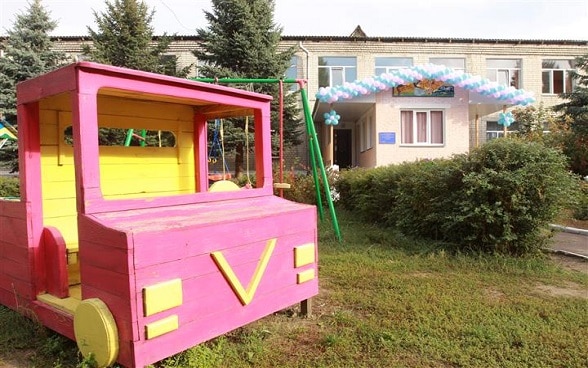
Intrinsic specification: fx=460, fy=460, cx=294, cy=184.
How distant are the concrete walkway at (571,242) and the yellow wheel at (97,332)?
5591 mm

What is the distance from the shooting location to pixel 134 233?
2.39 metres

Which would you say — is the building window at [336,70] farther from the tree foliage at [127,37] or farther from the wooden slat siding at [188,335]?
the wooden slat siding at [188,335]

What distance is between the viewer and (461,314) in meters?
3.76

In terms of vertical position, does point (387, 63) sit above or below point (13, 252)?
above

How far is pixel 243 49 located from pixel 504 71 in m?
14.6

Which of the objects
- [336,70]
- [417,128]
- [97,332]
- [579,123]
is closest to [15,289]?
[97,332]

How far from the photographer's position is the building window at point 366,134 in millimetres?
17828

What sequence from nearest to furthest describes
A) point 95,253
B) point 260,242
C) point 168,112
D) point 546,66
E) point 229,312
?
1. point 95,253
2. point 229,312
3. point 260,242
4. point 168,112
5. point 546,66

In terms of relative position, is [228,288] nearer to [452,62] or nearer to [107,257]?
[107,257]

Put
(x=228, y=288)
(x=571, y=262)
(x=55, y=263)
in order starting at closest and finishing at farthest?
(x=228, y=288) → (x=55, y=263) → (x=571, y=262)

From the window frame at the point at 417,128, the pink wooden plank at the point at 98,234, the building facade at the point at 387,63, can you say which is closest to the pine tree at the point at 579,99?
the building facade at the point at 387,63

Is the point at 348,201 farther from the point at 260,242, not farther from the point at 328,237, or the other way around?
the point at 260,242

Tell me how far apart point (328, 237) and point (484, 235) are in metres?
2.42

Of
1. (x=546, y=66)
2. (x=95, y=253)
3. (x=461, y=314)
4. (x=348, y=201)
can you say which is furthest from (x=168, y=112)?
(x=546, y=66)
